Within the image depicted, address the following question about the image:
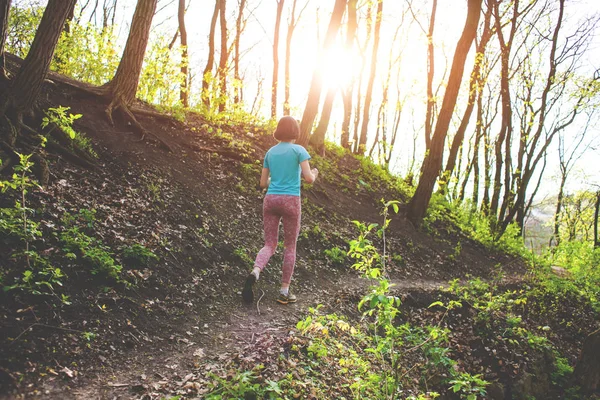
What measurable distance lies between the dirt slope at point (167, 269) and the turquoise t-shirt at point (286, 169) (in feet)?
5.33

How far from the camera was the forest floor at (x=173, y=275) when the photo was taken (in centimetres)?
319

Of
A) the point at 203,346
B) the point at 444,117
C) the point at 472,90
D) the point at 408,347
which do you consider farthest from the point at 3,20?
the point at 472,90

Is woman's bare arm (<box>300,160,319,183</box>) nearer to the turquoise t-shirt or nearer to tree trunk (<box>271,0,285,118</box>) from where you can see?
the turquoise t-shirt

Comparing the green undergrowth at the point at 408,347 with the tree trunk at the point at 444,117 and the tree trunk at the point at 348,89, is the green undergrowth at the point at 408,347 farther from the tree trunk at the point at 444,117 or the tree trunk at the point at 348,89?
the tree trunk at the point at 348,89

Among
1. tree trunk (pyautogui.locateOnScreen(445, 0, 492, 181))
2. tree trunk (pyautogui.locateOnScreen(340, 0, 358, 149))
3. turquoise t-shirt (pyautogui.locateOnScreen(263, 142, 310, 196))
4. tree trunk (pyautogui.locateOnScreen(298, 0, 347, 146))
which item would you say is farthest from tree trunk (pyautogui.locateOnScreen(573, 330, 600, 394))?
tree trunk (pyautogui.locateOnScreen(340, 0, 358, 149))

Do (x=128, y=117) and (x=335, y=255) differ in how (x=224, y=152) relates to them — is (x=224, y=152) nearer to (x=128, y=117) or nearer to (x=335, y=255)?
(x=128, y=117)

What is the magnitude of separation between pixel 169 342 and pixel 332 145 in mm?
14419

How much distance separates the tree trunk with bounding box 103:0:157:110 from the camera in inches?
321

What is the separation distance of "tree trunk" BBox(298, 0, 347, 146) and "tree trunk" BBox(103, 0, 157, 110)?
17.8 ft

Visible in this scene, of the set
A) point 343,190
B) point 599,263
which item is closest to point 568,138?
point 599,263

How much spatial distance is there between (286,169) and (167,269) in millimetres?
2021

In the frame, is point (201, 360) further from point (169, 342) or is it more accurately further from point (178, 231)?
point (178, 231)

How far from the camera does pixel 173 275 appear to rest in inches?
200

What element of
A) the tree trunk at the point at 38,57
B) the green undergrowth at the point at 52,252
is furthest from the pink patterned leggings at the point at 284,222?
the tree trunk at the point at 38,57
